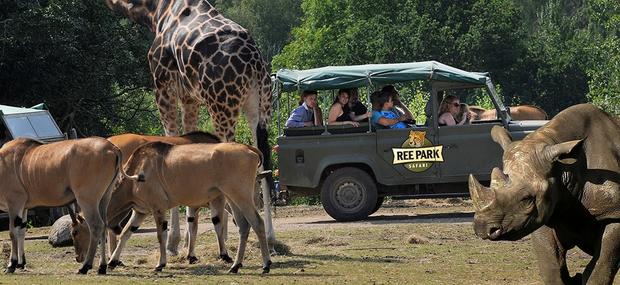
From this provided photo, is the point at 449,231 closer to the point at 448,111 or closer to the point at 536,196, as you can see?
the point at 448,111

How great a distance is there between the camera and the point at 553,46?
245 feet

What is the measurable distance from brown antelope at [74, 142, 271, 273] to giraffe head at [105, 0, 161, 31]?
447 cm

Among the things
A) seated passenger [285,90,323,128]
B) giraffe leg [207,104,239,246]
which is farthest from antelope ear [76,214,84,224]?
seated passenger [285,90,323,128]

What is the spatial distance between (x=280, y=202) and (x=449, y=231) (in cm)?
792

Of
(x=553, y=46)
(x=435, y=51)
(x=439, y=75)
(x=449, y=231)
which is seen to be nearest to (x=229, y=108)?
(x=449, y=231)

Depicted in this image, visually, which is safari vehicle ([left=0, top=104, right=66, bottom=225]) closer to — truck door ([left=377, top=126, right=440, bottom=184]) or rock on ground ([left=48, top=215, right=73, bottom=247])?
rock on ground ([left=48, top=215, right=73, bottom=247])

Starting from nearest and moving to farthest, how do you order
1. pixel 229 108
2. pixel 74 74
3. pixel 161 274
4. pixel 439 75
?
pixel 161 274 < pixel 229 108 < pixel 439 75 < pixel 74 74

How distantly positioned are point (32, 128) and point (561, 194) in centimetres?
1608

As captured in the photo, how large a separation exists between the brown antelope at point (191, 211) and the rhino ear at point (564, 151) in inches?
266

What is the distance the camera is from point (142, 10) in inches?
768

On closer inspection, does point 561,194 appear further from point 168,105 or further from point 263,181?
point 168,105

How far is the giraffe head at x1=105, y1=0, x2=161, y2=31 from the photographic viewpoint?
19.4 metres

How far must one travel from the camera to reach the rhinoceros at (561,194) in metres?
9.17

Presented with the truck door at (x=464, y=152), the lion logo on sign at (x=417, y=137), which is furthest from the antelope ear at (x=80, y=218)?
the truck door at (x=464, y=152)
